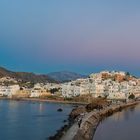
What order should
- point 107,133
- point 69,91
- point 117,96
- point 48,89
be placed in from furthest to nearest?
point 48,89, point 69,91, point 117,96, point 107,133

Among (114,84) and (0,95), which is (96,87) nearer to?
(114,84)

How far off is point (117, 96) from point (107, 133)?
64.0 meters

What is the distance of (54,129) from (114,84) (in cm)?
6827

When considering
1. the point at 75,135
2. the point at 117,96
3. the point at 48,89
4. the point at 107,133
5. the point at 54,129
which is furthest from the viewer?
the point at 48,89

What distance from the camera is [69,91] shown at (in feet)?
357

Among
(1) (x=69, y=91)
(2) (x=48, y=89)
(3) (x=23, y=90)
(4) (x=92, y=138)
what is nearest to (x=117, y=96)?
(1) (x=69, y=91)

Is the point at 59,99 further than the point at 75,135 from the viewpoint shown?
Yes

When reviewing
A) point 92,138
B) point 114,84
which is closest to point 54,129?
point 92,138

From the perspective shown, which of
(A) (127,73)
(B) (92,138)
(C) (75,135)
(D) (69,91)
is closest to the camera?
(C) (75,135)

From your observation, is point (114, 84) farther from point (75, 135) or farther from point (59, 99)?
point (75, 135)

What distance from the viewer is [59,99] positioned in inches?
4112

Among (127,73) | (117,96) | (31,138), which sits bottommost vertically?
(31,138)

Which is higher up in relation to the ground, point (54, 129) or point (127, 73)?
point (127, 73)

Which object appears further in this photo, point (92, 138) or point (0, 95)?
point (0, 95)
